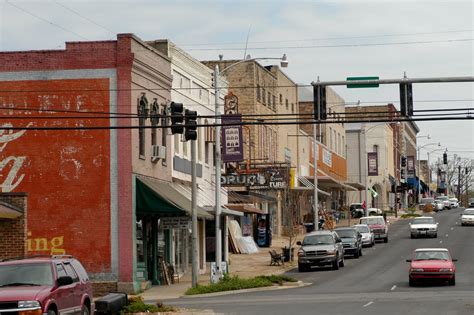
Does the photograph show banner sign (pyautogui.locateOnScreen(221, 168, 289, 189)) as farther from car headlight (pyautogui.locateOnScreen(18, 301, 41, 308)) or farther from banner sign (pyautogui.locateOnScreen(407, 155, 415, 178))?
banner sign (pyautogui.locateOnScreen(407, 155, 415, 178))

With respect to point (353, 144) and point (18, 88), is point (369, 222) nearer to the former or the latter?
point (18, 88)

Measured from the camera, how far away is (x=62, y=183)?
34.5 metres

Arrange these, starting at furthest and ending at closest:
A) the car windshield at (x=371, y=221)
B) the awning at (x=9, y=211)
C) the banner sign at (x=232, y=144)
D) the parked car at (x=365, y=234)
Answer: the car windshield at (x=371, y=221)
the parked car at (x=365, y=234)
the banner sign at (x=232, y=144)
the awning at (x=9, y=211)

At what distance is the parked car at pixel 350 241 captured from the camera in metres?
52.5

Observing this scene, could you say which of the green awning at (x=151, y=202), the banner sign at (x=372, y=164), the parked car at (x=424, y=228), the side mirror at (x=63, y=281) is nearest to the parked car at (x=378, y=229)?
the parked car at (x=424, y=228)

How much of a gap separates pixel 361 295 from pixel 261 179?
2143 cm

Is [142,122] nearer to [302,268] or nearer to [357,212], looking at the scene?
[302,268]

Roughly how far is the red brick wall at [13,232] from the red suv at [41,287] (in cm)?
1022

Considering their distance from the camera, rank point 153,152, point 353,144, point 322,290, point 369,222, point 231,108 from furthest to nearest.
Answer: point 353,144 → point 369,222 → point 231,108 → point 153,152 → point 322,290

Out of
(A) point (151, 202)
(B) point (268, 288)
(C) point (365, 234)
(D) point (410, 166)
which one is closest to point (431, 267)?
(B) point (268, 288)

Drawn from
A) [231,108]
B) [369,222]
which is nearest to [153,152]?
[231,108]

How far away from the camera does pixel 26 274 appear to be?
17875 millimetres

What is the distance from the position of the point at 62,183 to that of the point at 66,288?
54.9 ft

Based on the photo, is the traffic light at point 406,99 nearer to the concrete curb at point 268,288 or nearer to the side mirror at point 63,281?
the concrete curb at point 268,288
